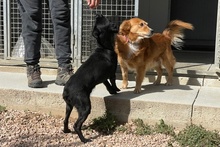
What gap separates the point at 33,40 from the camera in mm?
4117

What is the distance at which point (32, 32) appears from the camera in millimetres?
4094

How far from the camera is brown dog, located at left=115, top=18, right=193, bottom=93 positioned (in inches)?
154

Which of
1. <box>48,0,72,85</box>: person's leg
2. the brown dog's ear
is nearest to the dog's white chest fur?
the brown dog's ear

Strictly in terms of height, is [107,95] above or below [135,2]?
below

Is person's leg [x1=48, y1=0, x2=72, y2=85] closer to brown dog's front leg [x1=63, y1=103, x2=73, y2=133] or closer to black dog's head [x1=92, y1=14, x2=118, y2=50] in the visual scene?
black dog's head [x1=92, y1=14, x2=118, y2=50]

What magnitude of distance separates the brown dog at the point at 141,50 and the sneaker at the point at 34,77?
2.91 feet

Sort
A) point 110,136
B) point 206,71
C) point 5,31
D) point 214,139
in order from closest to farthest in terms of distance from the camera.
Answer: point 214,139
point 110,136
point 206,71
point 5,31

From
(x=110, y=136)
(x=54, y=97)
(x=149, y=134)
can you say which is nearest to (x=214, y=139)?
(x=149, y=134)

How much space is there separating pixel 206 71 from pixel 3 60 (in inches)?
102

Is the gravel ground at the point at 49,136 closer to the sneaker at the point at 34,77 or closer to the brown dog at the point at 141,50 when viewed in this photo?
the sneaker at the point at 34,77

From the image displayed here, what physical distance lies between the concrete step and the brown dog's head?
0.59m

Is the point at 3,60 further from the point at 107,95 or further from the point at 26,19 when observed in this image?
the point at 107,95

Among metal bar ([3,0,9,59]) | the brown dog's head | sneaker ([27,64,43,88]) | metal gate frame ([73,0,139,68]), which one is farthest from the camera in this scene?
metal bar ([3,0,9,59])

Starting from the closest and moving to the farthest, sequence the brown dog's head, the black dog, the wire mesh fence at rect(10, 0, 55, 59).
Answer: the black dog
the brown dog's head
the wire mesh fence at rect(10, 0, 55, 59)
